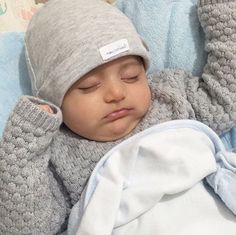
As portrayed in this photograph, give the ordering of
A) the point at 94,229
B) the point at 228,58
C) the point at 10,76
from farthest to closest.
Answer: the point at 10,76
the point at 228,58
the point at 94,229

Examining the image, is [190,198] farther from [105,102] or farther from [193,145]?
[105,102]

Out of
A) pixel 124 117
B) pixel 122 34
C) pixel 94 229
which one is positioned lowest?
pixel 94 229

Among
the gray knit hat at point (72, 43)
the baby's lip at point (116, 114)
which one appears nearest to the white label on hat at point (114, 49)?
the gray knit hat at point (72, 43)

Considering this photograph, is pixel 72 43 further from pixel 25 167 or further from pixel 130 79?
pixel 25 167

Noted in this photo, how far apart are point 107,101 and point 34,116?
150mm

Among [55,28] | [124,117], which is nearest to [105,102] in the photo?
[124,117]

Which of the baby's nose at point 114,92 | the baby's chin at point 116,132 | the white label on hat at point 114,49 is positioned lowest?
the baby's chin at point 116,132

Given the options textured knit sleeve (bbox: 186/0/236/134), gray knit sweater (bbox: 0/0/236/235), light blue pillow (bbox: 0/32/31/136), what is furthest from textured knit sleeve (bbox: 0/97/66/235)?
textured knit sleeve (bbox: 186/0/236/134)

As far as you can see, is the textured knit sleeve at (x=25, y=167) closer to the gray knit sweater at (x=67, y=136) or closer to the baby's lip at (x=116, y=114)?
the gray knit sweater at (x=67, y=136)

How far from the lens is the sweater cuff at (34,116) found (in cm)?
102

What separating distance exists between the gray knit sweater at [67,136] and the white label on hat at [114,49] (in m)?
0.15

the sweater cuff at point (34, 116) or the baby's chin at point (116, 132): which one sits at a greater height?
the sweater cuff at point (34, 116)

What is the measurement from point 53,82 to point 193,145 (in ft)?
1.04

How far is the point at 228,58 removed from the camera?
1.12 metres
